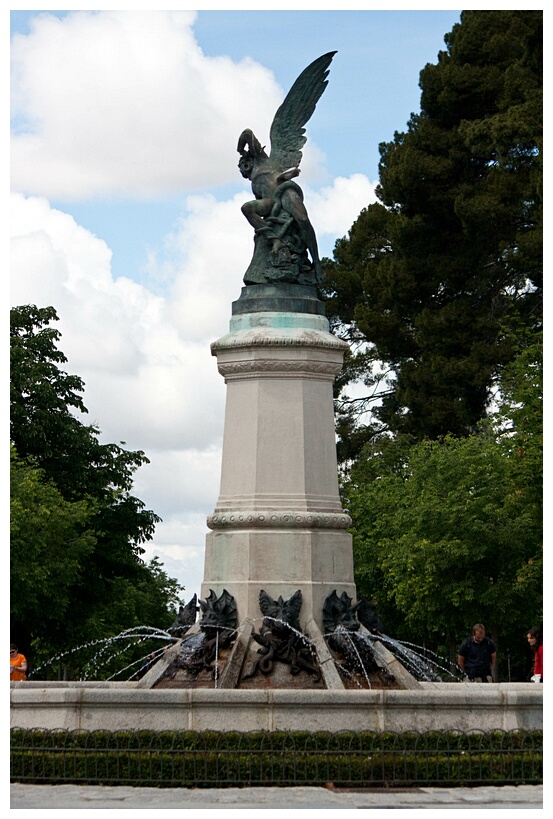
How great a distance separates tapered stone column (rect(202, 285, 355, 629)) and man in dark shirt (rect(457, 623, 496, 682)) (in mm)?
2400

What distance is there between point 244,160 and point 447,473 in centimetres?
2066

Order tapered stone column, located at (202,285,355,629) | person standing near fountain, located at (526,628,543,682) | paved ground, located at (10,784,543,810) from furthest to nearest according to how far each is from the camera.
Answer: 1. person standing near fountain, located at (526,628,543,682)
2. tapered stone column, located at (202,285,355,629)
3. paved ground, located at (10,784,543,810)

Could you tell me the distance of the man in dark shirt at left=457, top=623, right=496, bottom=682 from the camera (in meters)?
21.1

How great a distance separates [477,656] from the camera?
2111 cm

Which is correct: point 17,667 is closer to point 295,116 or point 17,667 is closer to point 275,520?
point 275,520

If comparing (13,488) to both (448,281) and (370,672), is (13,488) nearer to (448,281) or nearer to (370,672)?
(448,281)

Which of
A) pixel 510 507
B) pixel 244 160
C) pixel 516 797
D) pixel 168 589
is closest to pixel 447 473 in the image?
pixel 510 507

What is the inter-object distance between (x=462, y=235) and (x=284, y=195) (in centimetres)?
2521

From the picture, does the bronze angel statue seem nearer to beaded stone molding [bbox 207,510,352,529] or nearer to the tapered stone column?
the tapered stone column

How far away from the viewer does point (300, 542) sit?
19312 millimetres

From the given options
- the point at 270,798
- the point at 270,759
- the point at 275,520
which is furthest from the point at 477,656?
the point at 270,798

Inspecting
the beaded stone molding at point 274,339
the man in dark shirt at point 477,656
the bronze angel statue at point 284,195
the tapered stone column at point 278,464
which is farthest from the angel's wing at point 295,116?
the man in dark shirt at point 477,656

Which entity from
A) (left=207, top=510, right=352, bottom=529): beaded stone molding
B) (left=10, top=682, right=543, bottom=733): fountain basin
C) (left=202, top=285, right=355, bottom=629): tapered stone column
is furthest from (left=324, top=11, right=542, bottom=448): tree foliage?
(left=10, top=682, right=543, bottom=733): fountain basin

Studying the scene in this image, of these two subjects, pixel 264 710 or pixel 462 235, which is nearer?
pixel 264 710
